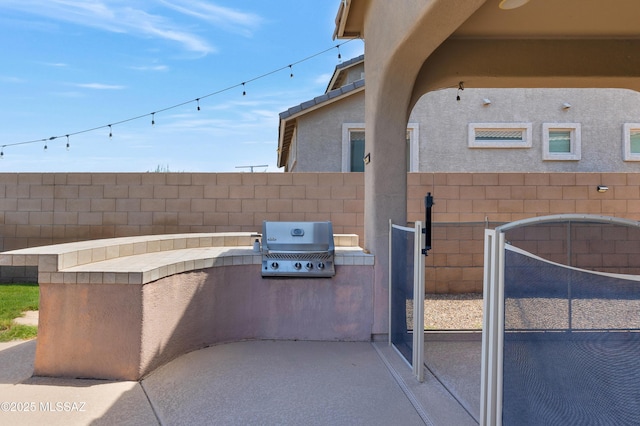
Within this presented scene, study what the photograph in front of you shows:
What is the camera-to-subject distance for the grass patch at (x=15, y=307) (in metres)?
5.07

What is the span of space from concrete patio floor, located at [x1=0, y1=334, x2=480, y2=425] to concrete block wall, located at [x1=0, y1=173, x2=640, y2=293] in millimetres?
3313

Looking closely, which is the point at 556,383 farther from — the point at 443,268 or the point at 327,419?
the point at 443,268

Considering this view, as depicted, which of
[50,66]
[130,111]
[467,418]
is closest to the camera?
[467,418]

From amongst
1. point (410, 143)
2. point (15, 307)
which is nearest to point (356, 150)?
point (410, 143)

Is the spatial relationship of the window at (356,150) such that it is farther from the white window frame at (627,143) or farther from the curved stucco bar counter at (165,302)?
the white window frame at (627,143)

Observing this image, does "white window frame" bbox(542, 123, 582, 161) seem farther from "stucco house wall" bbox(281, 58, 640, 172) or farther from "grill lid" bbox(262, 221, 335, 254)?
"grill lid" bbox(262, 221, 335, 254)

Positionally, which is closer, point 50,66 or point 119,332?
point 119,332

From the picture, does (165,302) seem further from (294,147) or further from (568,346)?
(294,147)

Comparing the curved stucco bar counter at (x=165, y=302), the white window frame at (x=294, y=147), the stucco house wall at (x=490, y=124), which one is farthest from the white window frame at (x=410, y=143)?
the curved stucco bar counter at (x=165, y=302)

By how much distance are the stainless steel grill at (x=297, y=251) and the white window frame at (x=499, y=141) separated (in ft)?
21.5

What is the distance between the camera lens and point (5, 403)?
331 centimetres

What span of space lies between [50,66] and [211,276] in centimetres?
1171

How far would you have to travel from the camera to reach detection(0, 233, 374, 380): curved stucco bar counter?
12.5 feet

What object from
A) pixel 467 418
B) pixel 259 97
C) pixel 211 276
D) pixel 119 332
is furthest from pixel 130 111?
pixel 467 418
